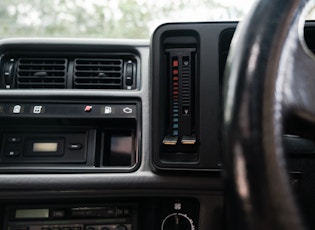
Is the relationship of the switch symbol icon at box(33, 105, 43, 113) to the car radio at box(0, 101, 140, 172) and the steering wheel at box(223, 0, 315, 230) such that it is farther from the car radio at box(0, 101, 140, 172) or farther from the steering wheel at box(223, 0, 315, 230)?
the steering wheel at box(223, 0, 315, 230)

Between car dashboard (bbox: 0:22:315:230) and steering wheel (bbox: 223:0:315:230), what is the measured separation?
57cm

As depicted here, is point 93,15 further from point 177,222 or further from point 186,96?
point 177,222

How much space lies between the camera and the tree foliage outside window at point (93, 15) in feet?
4.70

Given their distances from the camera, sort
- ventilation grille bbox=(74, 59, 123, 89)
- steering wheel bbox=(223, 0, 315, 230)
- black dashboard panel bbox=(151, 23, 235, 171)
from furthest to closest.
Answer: ventilation grille bbox=(74, 59, 123, 89)
black dashboard panel bbox=(151, 23, 235, 171)
steering wheel bbox=(223, 0, 315, 230)

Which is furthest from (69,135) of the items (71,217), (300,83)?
(300,83)

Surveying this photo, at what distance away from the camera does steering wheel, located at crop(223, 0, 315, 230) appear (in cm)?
42

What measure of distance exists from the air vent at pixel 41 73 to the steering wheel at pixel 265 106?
828 millimetres

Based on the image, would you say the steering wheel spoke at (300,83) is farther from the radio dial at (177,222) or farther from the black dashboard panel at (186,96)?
the radio dial at (177,222)

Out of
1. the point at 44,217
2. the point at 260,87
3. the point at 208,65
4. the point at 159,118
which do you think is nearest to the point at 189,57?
the point at 208,65

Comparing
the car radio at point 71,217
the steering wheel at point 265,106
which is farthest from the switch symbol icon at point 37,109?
the steering wheel at point 265,106

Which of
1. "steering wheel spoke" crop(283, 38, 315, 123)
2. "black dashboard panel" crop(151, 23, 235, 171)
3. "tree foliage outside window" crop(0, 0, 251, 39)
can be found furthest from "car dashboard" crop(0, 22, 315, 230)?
"steering wheel spoke" crop(283, 38, 315, 123)

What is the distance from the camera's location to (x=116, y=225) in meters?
1.17

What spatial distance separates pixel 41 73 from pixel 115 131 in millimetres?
278

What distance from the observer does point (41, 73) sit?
125 cm
